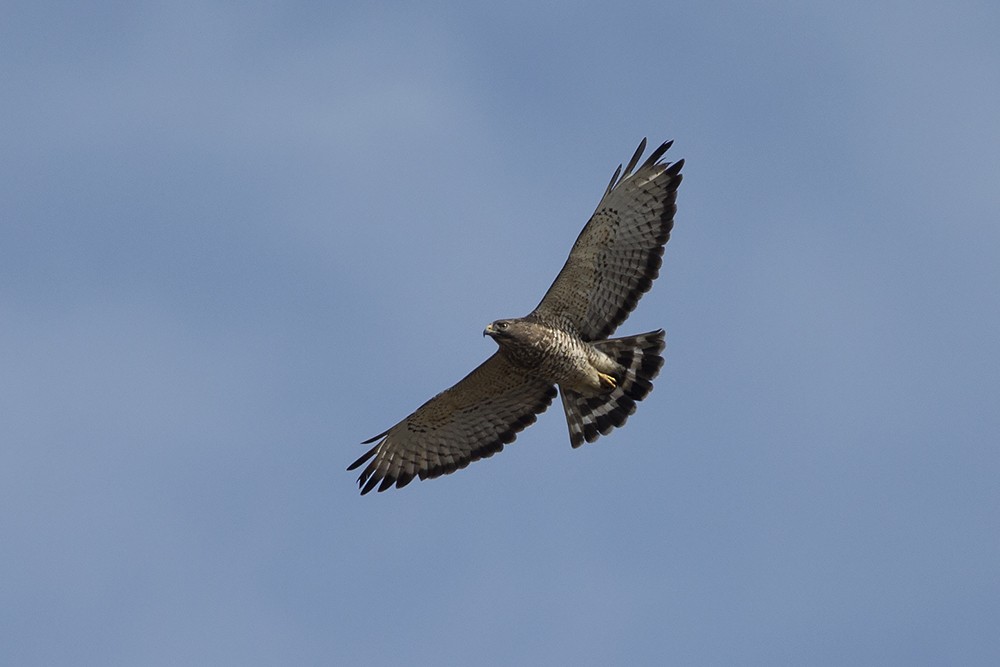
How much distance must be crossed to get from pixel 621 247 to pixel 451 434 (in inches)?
108

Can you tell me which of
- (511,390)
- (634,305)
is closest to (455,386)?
(511,390)

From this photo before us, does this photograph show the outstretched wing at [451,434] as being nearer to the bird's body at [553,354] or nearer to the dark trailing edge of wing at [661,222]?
the bird's body at [553,354]

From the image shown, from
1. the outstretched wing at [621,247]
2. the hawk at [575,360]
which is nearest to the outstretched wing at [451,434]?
the hawk at [575,360]

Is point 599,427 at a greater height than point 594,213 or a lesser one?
lesser

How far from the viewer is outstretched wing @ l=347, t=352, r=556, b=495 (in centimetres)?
1900

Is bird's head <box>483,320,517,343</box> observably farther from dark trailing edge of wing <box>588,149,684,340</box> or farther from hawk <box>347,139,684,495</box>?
dark trailing edge of wing <box>588,149,684,340</box>

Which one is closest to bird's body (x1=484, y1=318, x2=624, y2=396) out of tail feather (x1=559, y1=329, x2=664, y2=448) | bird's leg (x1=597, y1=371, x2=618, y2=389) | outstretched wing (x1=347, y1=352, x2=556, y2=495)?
bird's leg (x1=597, y1=371, x2=618, y2=389)

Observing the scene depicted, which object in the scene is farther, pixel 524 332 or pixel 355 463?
pixel 355 463

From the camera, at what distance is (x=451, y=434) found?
19234 mm

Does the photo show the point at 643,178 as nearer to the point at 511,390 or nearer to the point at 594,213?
the point at 594,213

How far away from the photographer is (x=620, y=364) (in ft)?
60.8

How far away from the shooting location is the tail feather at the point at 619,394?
18.5 metres

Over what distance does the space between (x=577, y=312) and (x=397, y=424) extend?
7.17 feet

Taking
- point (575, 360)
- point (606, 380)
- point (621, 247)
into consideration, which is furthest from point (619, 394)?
point (621, 247)
